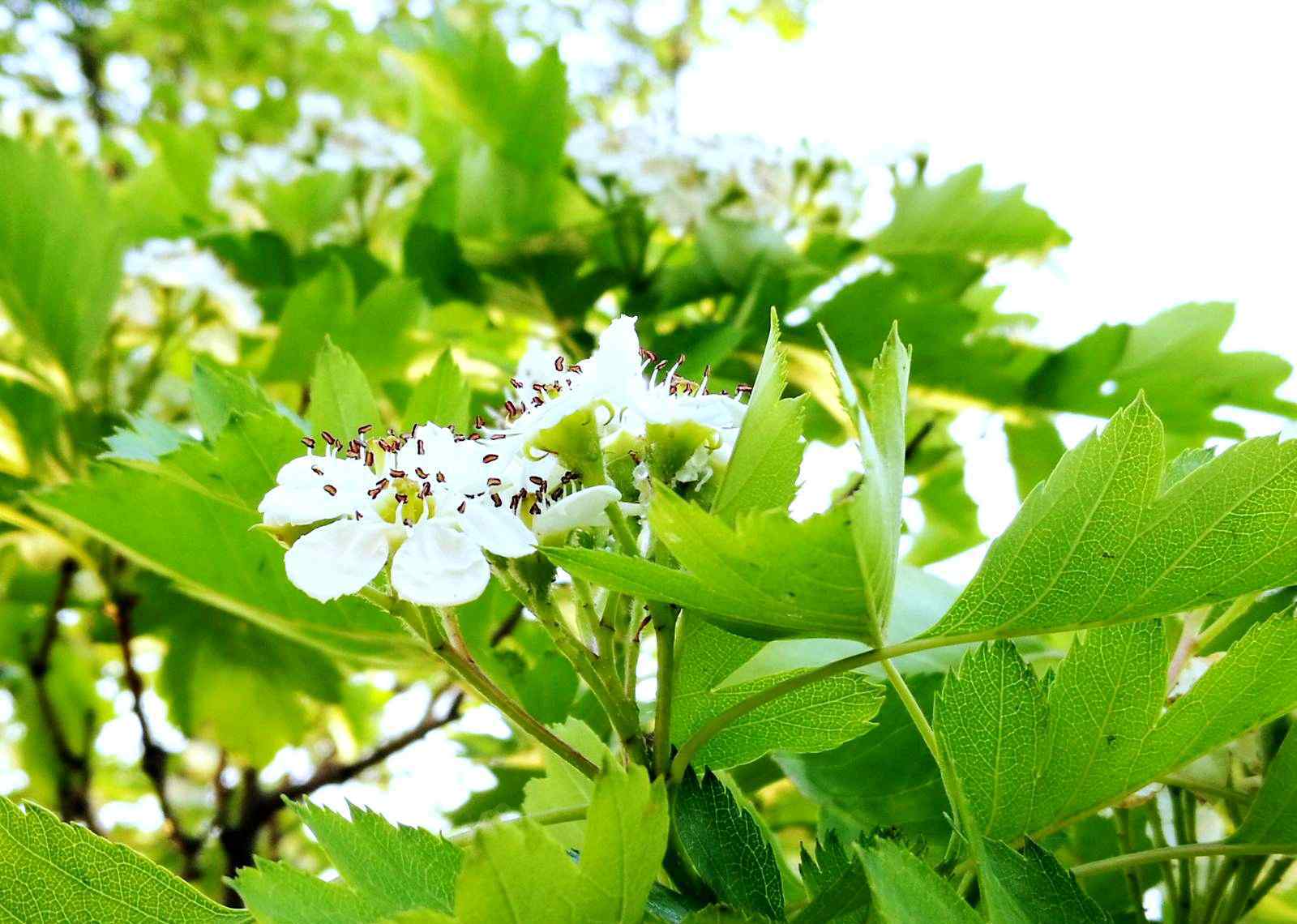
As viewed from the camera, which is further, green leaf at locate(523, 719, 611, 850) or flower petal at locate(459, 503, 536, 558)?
green leaf at locate(523, 719, 611, 850)

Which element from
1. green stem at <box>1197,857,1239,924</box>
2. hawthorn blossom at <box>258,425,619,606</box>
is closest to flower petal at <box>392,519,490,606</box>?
hawthorn blossom at <box>258,425,619,606</box>

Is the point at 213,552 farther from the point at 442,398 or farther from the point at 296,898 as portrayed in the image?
the point at 296,898

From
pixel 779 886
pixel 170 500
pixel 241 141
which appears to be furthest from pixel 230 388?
pixel 241 141

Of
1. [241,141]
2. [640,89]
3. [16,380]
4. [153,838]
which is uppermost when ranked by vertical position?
[640,89]

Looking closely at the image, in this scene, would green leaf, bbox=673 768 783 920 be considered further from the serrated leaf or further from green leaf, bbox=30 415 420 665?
green leaf, bbox=30 415 420 665

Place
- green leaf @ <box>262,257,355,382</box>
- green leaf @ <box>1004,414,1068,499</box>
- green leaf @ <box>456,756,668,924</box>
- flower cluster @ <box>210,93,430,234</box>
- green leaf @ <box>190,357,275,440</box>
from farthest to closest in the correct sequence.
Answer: flower cluster @ <box>210,93,430,234</box> < green leaf @ <box>1004,414,1068,499</box> < green leaf @ <box>262,257,355,382</box> < green leaf @ <box>190,357,275,440</box> < green leaf @ <box>456,756,668,924</box>

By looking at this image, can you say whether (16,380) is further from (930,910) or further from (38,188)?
(930,910)

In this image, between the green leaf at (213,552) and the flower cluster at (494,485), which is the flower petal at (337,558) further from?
the green leaf at (213,552)
